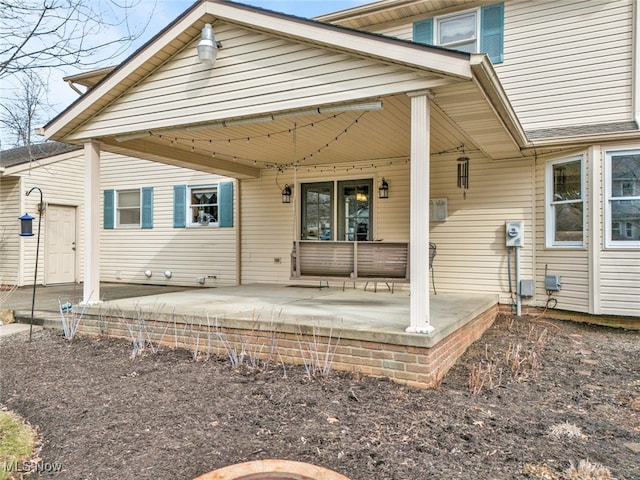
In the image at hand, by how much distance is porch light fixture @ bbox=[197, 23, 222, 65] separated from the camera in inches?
186

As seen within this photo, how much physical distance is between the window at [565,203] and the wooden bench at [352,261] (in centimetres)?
312

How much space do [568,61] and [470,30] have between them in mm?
1621

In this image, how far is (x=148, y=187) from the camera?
10.4m

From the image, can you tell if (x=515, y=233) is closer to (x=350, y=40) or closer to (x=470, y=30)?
(x=470, y=30)

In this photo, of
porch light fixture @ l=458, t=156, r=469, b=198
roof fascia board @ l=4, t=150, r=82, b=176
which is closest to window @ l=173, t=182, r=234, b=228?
roof fascia board @ l=4, t=150, r=82, b=176

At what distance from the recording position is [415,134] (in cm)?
380

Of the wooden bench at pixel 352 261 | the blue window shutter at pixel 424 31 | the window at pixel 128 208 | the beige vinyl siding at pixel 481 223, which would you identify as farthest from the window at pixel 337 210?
the window at pixel 128 208

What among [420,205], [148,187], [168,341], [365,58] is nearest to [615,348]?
[420,205]

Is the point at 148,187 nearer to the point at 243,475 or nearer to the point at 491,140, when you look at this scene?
the point at 491,140

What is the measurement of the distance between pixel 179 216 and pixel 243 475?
8434 mm

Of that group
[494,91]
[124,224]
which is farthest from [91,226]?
[124,224]

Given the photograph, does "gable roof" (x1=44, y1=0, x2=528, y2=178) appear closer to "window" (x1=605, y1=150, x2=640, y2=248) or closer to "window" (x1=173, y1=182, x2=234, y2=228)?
"window" (x1=605, y1=150, x2=640, y2=248)

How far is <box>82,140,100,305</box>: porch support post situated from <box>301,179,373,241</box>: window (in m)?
3.79

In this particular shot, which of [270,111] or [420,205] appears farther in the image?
[270,111]
